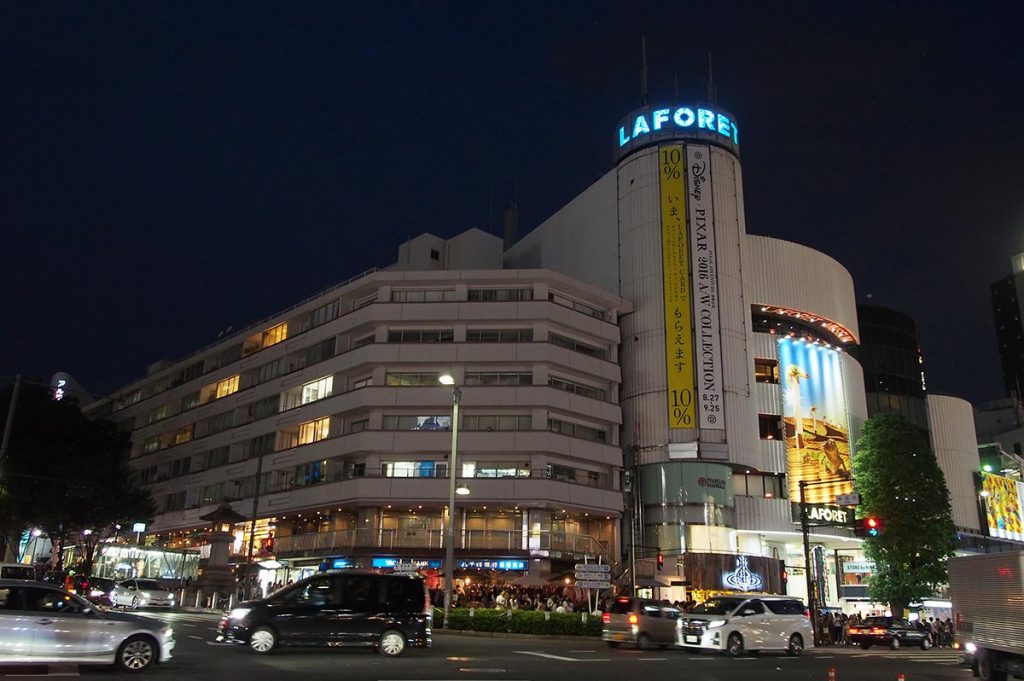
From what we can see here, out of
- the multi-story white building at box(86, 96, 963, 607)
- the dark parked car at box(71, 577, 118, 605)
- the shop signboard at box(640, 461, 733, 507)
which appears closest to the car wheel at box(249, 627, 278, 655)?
the dark parked car at box(71, 577, 118, 605)

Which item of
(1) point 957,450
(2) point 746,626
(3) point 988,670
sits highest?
(1) point 957,450

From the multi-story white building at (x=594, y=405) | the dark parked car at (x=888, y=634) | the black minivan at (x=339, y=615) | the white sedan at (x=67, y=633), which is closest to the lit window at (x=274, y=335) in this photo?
the multi-story white building at (x=594, y=405)

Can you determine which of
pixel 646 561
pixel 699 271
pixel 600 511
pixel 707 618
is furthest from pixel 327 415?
pixel 707 618

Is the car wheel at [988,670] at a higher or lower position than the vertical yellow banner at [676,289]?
lower

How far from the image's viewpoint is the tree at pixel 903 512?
4800 centimetres

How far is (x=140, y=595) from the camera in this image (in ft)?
123

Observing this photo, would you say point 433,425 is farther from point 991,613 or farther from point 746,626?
point 991,613

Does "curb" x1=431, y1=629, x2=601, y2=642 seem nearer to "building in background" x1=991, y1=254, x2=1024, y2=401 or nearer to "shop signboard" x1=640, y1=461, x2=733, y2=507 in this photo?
"shop signboard" x1=640, y1=461, x2=733, y2=507

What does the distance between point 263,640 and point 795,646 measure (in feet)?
53.2

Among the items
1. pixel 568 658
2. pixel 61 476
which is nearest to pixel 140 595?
pixel 61 476

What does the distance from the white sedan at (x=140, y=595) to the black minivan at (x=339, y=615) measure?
2088cm

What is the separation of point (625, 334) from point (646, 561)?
1536 cm

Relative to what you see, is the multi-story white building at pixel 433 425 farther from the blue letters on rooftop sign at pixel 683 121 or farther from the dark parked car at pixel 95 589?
the blue letters on rooftop sign at pixel 683 121

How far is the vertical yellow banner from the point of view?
54062mm
